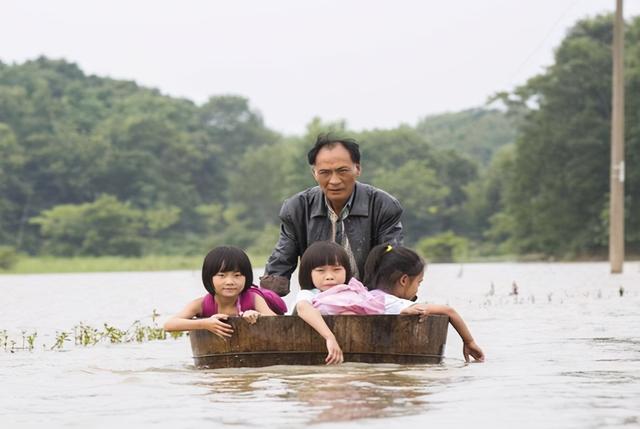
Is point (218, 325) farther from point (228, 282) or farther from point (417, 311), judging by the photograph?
point (417, 311)

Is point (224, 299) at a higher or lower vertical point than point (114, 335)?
higher

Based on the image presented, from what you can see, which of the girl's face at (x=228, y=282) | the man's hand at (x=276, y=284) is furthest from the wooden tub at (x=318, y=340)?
the man's hand at (x=276, y=284)

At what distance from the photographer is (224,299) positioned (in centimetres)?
990

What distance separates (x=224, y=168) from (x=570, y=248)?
152 ft

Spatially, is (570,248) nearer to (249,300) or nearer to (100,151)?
(100,151)

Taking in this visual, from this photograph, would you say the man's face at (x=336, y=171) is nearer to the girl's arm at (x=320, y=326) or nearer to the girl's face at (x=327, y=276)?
the girl's face at (x=327, y=276)

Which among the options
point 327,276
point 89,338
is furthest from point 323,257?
point 89,338

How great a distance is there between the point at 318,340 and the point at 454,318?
1051mm

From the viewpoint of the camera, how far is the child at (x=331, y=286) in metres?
9.49

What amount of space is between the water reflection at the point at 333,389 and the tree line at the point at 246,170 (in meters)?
55.7

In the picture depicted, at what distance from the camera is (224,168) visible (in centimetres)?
10969

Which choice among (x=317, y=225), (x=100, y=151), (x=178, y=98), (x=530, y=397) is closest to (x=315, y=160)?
(x=317, y=225)

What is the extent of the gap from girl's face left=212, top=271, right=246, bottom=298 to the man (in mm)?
916

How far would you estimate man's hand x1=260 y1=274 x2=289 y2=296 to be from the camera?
34.8 feet
